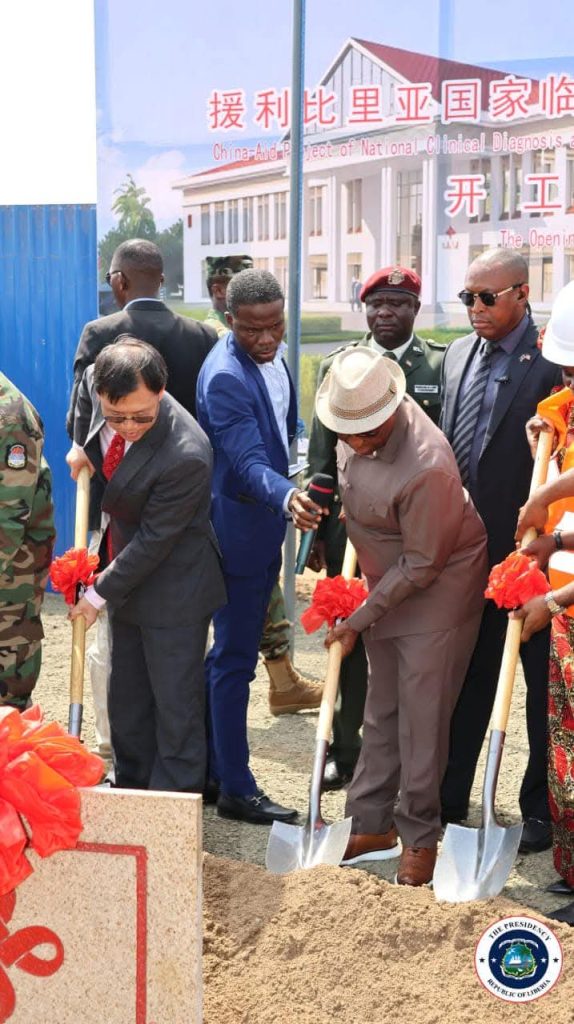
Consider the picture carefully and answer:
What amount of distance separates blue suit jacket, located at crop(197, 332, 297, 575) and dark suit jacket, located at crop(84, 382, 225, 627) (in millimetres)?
337

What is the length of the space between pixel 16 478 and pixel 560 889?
2.32 m

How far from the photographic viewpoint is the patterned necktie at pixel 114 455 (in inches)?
191

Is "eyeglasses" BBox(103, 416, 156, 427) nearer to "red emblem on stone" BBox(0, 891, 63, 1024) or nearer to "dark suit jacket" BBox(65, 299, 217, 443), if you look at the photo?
"dark suit jacket" BBox(65, 299, 217, 443)

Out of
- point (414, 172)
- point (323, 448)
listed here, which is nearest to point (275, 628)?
point (323, 448)

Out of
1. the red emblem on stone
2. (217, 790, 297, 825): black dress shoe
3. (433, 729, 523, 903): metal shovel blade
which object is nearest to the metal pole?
(217, 790, 297, 825): black dress shoe

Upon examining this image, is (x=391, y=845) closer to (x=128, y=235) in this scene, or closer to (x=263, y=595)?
(x=263, y=595)

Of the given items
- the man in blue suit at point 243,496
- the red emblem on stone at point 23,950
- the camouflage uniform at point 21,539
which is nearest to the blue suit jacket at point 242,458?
the man in blue suit at point 243,496

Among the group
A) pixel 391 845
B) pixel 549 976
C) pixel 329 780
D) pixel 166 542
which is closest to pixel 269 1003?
pixel 549 976

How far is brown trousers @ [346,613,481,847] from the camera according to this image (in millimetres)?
4562

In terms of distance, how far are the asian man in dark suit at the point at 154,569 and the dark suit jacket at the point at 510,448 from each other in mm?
1037

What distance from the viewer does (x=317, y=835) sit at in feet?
15.4

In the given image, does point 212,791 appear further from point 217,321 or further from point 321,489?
point 217,321

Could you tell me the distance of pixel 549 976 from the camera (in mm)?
3697

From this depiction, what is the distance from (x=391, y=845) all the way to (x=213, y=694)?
0.92 m
